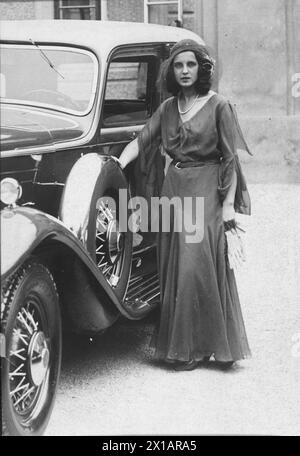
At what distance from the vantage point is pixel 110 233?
3990 millimetres

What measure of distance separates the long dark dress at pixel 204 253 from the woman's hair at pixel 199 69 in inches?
3.0

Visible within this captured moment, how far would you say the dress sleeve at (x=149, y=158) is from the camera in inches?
163

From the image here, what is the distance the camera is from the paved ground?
335 cm

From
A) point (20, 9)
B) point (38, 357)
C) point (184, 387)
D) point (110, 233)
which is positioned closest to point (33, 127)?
point (110, 233)

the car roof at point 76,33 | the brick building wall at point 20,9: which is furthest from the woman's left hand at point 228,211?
the brick building wall at point 20,9

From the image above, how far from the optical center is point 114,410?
11.5ft

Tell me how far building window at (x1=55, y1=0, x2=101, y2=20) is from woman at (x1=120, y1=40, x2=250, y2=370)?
7392 mm

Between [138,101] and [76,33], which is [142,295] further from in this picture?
[76,33]

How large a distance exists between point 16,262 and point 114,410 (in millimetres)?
946

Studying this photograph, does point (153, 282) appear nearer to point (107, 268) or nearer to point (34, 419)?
point (107, 268)

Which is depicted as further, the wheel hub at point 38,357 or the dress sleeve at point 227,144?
the dress sleeve at point 227,144

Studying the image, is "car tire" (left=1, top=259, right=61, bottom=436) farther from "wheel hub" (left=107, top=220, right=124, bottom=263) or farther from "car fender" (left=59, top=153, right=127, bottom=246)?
"wheel hub" (left=107, top=220, right=124, bottom=263)

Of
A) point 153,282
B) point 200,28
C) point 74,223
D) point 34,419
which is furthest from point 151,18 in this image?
point 34,419

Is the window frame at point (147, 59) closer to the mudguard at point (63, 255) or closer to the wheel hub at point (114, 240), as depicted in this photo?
the wheel hub at point (114, 240)
